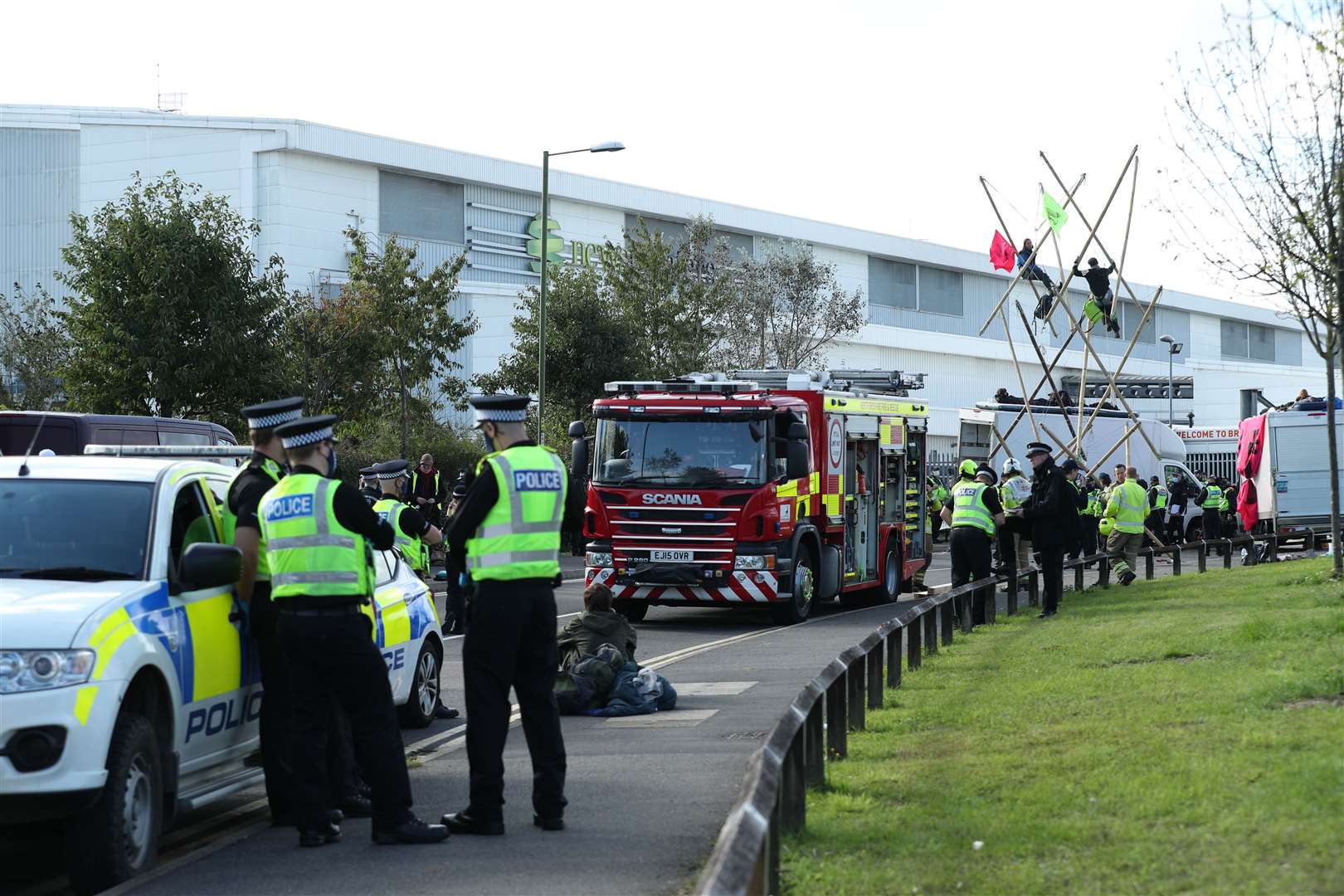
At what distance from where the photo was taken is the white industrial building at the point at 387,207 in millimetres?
53469

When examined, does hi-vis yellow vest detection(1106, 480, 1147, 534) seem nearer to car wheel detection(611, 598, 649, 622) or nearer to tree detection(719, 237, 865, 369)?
car wheel detection(611, 598, 649, 622)

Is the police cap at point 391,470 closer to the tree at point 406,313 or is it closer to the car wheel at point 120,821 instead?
the car wheel at point 120,821

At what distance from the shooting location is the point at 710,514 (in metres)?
19.0

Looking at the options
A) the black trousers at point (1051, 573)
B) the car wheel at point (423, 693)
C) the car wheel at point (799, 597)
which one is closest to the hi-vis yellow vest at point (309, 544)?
the car wheel at point (423, 693)

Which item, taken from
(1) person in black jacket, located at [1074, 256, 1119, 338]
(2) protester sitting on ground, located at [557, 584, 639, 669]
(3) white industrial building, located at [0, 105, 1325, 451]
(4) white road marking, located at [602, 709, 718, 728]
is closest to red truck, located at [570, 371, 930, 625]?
(2) protester sitting on ground, located at [557, 584, 639, 669]

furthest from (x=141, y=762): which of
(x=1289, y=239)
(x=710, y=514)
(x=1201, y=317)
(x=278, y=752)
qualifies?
(x=1201, y=317)

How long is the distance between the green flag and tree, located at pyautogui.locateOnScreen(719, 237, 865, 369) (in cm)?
1740

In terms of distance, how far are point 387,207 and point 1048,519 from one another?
135 feet

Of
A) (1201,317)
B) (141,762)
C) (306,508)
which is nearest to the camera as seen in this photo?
(141,762)

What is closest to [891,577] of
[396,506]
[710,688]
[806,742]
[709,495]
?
[709,495]

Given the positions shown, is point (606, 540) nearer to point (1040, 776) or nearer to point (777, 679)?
point (777, 679)

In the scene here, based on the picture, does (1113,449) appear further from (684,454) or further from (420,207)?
(420,207)

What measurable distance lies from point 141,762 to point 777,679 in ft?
25.7

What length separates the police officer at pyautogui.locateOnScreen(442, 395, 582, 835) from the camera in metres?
7.81
